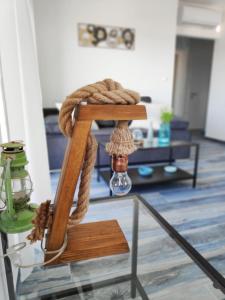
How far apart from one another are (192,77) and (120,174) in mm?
5700

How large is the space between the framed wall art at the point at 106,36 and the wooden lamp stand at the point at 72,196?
3640 millimetres

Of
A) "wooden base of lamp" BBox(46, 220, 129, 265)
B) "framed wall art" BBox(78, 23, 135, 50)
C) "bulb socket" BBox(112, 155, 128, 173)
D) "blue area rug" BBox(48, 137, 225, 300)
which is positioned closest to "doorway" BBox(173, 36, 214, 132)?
"framed wall art" BBox(78, 23, 135, 50)

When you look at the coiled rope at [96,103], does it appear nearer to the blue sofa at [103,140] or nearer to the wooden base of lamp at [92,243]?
the wooden base of lamp at [92,243]

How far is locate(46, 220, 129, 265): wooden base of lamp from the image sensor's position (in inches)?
25.6

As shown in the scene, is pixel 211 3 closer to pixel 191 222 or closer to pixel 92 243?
pixel 191 222

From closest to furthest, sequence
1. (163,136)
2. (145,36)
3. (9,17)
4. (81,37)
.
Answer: (9,17), (163,136), (81,37), (145,36)

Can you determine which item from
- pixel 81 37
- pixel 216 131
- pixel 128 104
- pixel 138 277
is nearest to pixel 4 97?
pixel 128 104

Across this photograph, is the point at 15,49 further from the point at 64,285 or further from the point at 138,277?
the point at 138,277

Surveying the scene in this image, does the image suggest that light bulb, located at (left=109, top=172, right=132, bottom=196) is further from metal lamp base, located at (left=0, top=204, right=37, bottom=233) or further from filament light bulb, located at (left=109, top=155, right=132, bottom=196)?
metal lamp base, located at (left=0, top=204, right=37, bottom=233)

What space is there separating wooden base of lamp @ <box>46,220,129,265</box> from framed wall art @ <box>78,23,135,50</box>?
3591mm

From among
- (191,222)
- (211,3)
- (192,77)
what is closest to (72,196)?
(191,222)

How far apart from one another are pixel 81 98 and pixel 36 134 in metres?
0.70

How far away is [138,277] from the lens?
0.95 metres

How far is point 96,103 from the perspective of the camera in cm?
45
